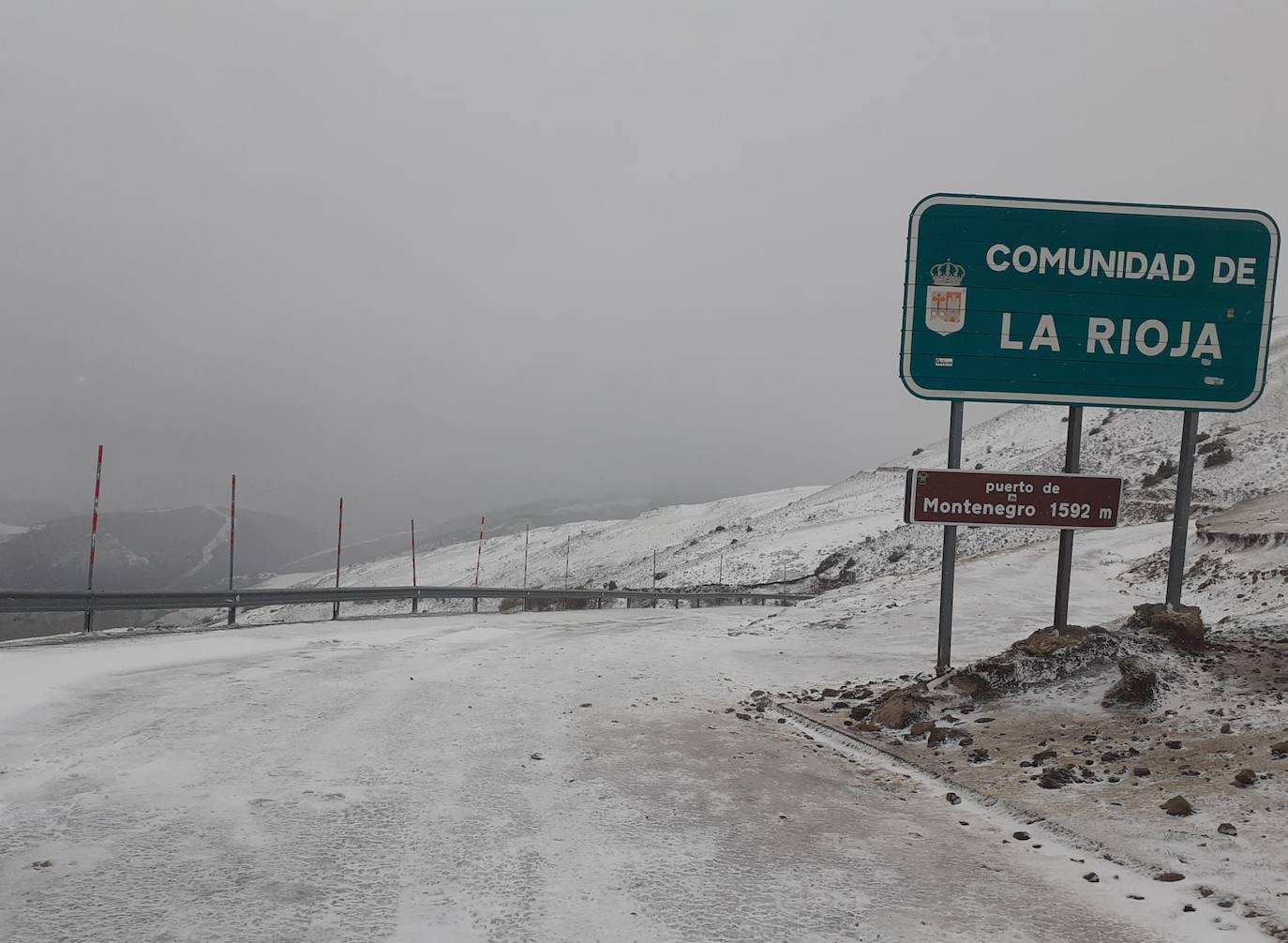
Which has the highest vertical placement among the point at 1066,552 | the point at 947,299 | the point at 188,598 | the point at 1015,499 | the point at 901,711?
the point at 947,299

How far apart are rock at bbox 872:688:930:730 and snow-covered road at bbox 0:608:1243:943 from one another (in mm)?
1237

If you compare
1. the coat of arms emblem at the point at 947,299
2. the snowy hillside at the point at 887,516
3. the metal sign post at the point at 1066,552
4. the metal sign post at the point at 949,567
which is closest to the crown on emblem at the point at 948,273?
the coat of arms emblem at the point at 947,299

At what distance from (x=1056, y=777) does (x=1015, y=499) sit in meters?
4.93

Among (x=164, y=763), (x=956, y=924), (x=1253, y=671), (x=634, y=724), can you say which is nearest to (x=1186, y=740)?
(x=1253, y=671)

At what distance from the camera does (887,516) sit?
2450 inches

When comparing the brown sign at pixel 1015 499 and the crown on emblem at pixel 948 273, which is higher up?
the crown on emblem at pixel 948 273

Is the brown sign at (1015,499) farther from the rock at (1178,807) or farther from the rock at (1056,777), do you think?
the rock at (1178,807)

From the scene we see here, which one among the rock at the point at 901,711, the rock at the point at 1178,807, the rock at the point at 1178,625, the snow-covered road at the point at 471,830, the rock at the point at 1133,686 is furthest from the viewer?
A: the rock at the point at 1178,625

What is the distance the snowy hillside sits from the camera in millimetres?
48562

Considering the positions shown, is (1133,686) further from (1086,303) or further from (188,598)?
(188,598)

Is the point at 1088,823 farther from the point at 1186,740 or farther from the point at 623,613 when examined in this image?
the point at 623,613

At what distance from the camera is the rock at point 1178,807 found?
18.4 feet

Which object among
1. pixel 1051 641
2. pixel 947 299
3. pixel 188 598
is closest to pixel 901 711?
pixel 1051 641

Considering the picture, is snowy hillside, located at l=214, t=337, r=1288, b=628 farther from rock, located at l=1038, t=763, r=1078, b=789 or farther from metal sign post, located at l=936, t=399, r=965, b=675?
rock, located at l=1038, t=763, r=1078, b=789
